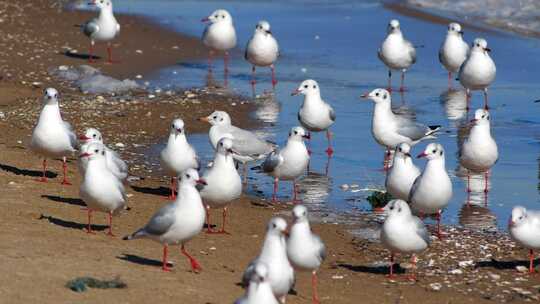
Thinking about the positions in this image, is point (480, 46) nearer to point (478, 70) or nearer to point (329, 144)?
point (478, 70)

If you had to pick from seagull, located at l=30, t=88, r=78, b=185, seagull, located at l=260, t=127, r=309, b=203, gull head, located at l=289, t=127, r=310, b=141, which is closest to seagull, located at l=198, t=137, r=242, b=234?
seagull, located at l=260, t=127, r=309, b=203

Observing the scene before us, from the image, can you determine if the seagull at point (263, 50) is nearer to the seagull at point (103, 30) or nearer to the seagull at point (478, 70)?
the seagull at point (478, 70)

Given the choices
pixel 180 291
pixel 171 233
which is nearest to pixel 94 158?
pixel 171 233

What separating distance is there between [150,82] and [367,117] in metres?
4.24

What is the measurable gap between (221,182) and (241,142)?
2.37 meters

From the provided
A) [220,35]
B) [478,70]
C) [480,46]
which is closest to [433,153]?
[478,70]

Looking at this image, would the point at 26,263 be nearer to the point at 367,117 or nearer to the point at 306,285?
the point at 306,285

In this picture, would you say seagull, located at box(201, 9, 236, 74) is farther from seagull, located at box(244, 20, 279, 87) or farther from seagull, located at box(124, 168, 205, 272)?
seagull, located at box(124, 168, 205, 272)

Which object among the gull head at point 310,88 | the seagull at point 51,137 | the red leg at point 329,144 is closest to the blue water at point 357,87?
the red leg at point 329,144

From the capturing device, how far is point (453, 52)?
19547 mm

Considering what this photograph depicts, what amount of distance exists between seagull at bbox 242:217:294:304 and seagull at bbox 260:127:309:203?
407cm

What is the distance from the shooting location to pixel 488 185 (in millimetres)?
13328

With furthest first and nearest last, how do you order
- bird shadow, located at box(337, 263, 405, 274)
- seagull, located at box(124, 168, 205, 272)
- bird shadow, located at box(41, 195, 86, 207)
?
bird shadow, located at box(41, 195, 86, 207) → bird shadow, located at box(337, 263, 405, 274) → seagull, located at box(124, 168, 205, 272)

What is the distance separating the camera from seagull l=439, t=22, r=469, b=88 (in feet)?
63.9
